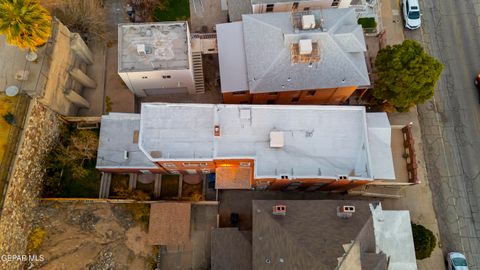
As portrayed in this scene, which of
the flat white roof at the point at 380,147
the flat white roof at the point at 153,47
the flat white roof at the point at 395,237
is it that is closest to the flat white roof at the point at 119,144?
the flat white roof at the point at 153,47

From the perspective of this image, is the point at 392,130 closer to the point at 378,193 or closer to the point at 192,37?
the point at 378,193

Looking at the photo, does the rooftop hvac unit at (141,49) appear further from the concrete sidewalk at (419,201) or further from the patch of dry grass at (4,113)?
the concrete sidewalk at (419,201)

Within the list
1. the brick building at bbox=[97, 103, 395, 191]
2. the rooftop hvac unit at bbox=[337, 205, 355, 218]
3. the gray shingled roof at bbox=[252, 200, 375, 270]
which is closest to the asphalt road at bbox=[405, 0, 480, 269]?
the brick building at bbox=[97, 103, 395, 191]

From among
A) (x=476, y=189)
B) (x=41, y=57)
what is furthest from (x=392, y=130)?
(x=41, y=57)

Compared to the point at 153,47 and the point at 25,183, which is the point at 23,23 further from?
the point at 25,183

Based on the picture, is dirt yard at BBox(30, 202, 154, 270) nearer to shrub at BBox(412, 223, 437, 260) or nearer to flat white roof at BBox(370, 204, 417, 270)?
flat white roof at BBox(370, 204, 417, 270)

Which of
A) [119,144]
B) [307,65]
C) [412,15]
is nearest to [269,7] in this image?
[307,65]
